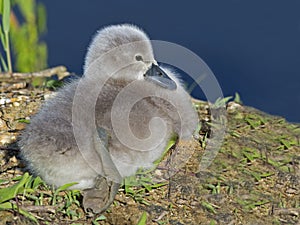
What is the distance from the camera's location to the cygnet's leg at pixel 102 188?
2.21 metres

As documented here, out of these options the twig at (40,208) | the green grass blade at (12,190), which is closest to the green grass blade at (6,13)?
the green grass blade at (12,190)

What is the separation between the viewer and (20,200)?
2.26 metres

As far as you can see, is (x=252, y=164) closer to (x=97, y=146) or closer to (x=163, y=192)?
(x=163, y=192)

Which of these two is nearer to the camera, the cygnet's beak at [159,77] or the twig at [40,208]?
the twig at [40,208]

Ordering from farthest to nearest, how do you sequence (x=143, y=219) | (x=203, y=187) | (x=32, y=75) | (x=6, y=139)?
(x=32, y=75), (x=6, y=139), (x=203, y=187), (x=143, y=219)

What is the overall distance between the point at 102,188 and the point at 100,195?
3 cm

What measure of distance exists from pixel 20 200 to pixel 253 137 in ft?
3.64

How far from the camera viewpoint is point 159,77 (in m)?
2.50

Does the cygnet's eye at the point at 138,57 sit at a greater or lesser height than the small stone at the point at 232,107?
greater

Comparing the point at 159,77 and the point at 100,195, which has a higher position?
the point at 159,77

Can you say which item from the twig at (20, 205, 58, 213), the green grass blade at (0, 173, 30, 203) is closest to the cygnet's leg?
the twig at (20, 205, 58, 213)

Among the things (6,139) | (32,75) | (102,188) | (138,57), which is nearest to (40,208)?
(102,188)

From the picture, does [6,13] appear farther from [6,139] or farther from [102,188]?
[102,188]

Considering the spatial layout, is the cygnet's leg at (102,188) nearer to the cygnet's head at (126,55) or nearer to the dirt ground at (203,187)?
the dirt ground at (203,187)
